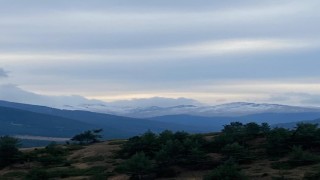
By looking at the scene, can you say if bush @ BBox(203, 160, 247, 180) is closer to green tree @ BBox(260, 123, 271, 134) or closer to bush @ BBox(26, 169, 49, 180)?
bush @ BBox(26, 169, 49, 180)

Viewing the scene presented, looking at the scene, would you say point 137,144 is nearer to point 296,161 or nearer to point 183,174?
point 183,174

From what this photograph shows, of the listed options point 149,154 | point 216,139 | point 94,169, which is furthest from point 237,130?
point 94,169

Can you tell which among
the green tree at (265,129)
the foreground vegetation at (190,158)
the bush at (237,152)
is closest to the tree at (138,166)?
the foreground vegetation at (190,158)

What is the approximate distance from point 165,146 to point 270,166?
365 inches

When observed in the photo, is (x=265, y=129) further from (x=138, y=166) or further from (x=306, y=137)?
(x=138, y=166)

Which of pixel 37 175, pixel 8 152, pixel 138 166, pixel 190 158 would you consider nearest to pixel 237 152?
pixel 190 158

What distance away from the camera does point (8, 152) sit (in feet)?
204

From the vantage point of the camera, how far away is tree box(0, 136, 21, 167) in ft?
203

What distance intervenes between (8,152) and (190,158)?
19.8m

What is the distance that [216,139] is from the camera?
5906 cm

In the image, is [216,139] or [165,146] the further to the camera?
[216,139]

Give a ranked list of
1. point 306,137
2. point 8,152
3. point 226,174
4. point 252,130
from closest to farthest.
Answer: point 226,174 → point 306,137 → point 8,152 → point 252,130

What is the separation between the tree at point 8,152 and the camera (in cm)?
6200

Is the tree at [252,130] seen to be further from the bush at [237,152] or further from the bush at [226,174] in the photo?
the bush at [226,174]
